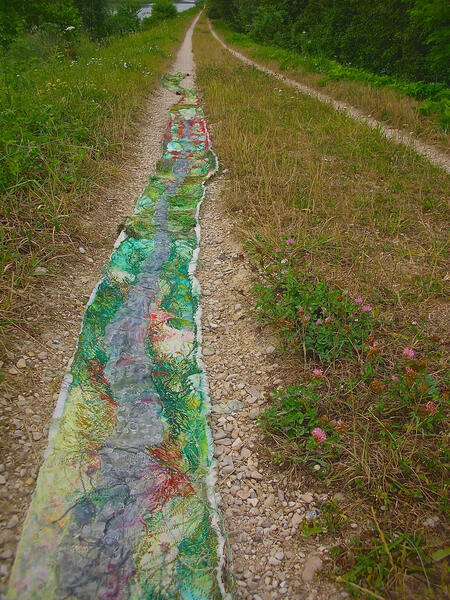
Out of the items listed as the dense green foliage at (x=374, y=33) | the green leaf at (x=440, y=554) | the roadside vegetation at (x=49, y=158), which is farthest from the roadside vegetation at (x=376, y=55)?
the green leaf at (x=440, y=554)

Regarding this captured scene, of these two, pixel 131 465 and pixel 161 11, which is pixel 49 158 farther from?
pixel 161 11

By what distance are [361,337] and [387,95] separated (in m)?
7.04

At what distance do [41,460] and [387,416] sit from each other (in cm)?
179

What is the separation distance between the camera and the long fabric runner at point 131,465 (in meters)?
1.58

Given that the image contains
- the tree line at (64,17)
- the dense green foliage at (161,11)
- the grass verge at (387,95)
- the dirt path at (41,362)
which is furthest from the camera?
the dense green foliage at (161,11)

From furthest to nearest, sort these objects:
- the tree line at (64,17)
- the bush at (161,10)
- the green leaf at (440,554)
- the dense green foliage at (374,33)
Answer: the bush at (161,10), the tree line at (64,17), the dense green foliage at (374,33), the green leaf at (440,554)

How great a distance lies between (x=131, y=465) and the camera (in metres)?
1.98

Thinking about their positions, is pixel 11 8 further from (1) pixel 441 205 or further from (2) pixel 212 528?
(2) pixel 212 528

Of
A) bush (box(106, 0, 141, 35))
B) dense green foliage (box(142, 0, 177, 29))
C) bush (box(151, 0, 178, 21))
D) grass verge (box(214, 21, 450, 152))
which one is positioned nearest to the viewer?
grass verge (box(214, 21, 450, 152))

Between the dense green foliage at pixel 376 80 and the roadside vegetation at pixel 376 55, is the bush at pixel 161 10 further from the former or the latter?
the dense green foliage at pixel 376 80

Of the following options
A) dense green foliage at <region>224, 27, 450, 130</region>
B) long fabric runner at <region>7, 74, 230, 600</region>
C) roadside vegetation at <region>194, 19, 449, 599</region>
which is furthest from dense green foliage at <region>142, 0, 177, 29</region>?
long fabric runner at <region>7, 74, 230, 600</region>

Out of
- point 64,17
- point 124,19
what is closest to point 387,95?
point 64,17

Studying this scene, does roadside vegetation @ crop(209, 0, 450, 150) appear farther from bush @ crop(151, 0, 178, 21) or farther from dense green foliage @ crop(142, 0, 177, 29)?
bush @ crop(151, 0, 178, 21)

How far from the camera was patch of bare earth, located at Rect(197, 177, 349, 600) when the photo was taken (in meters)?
1.64
